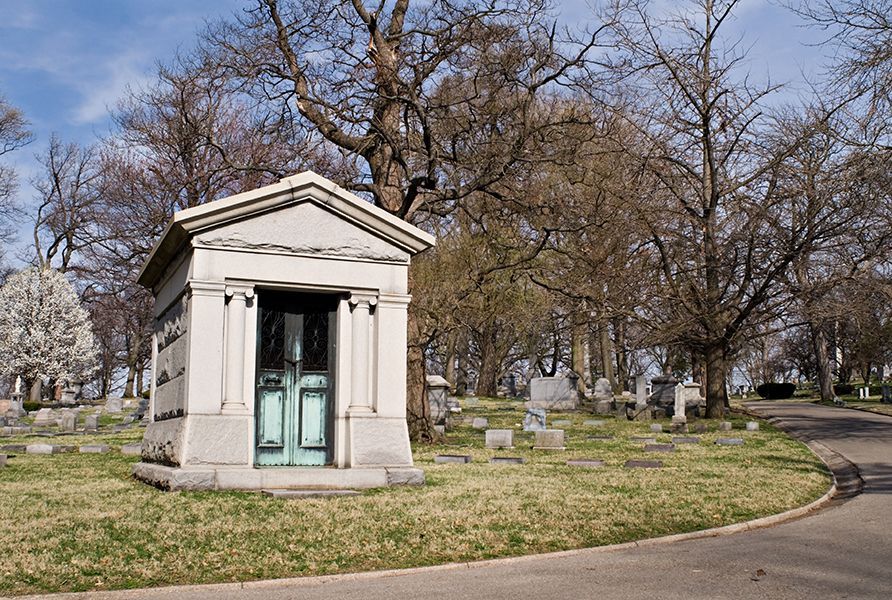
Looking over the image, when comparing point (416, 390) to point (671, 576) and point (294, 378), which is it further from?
point (671, 576)

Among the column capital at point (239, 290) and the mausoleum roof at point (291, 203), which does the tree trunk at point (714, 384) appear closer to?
the mausoleum roof at point (291, 203)

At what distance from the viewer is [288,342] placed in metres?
12.2

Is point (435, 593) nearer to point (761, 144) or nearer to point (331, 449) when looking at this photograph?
point (331, 449)

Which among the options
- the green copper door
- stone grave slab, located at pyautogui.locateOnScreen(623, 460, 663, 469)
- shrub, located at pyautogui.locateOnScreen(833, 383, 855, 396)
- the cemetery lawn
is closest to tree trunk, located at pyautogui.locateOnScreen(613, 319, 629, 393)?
shrub, located at pyautogui.locateOnScreen(833, 383, 855, 396)

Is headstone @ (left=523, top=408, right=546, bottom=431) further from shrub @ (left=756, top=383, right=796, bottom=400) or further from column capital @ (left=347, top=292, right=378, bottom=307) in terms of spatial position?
shrub @ (left=756, top=383, right=796, bottom=400)

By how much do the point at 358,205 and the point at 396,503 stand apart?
4.15 meters

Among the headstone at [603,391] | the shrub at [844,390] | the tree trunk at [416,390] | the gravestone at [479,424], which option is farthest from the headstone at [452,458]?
the shrub at [844,390]

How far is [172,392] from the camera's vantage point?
12.5 meters

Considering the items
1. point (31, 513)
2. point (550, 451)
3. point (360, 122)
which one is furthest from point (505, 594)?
point (360, 122)

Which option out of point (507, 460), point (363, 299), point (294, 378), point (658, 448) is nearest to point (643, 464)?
point (507, 460)

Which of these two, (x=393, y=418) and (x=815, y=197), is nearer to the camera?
(x=393, y=418)

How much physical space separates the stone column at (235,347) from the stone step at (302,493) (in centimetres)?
133

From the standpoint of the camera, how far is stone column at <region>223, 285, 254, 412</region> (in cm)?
1151

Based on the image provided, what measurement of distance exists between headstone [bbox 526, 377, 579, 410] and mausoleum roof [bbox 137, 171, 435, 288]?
23.3m
